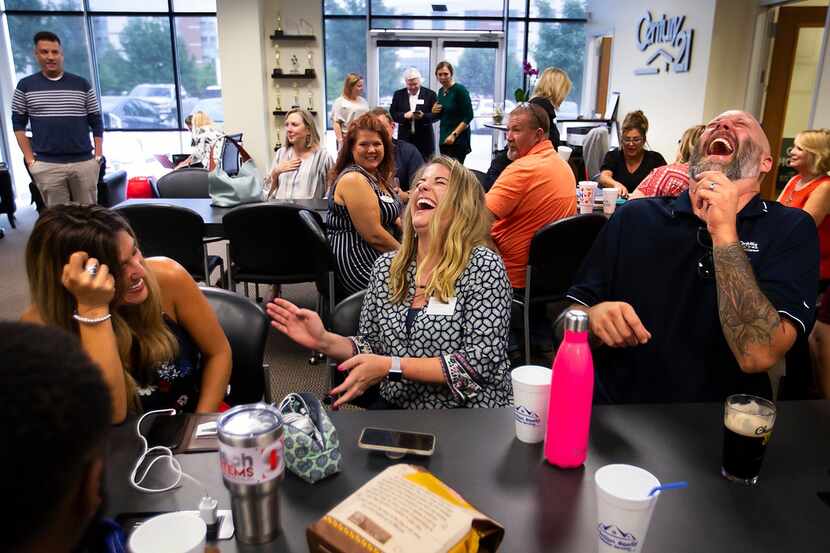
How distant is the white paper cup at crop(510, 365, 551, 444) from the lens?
1.15 metres

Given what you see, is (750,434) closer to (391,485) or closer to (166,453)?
(391,485)

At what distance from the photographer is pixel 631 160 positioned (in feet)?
14.4

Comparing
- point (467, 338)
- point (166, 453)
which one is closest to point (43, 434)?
point (166, 453)

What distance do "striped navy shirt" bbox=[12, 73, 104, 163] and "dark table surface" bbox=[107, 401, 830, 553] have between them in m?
4.78

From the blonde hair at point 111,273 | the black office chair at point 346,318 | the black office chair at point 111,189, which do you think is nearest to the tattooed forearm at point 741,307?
the black office chair at point 346,318

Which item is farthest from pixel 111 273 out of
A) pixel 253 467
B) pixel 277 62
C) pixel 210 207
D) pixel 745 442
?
pixel 277 62

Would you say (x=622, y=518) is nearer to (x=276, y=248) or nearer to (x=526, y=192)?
(x=526, y=192)

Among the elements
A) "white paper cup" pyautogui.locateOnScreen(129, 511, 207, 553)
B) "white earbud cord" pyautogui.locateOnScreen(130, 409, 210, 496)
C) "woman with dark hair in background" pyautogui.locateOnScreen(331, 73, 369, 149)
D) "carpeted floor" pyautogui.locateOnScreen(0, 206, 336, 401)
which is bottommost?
"carpeted floor" pyautogui.locateOnScreen(0, 206, 336, 401)

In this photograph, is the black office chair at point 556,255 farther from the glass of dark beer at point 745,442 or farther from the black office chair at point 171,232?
the glass of dark beer at point 745,442

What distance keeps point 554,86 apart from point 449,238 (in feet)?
10.5

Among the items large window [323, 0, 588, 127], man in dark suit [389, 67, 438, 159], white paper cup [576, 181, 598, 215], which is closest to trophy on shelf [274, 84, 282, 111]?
large window [323, 0, 588, 127]

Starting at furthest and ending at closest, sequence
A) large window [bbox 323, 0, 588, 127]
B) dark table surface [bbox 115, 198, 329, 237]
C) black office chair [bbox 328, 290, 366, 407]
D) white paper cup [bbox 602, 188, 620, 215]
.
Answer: large window [bbox 323, 0, 588, 127], white paper cup [bbox 602, 188, 620, 215], dark table surface [bbox 115, 198, 329, 237], black office chair [bbox 328, 290, 366, 407]

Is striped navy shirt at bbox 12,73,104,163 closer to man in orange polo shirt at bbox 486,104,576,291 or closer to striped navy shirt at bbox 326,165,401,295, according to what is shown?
striped navy shirt at bbox 326,165,401,295

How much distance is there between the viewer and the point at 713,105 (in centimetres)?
639
